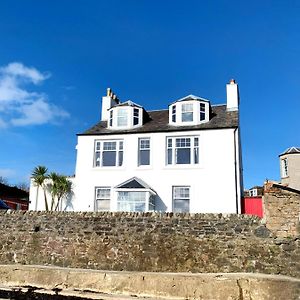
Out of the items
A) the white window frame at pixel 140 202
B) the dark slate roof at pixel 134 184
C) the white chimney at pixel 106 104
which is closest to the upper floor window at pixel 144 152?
the dark slate roof at pixel 134 184

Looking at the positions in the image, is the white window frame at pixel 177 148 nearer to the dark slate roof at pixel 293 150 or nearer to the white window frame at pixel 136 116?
the white window frame at pixel 136 116

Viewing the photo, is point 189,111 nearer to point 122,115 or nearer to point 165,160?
point 165,160

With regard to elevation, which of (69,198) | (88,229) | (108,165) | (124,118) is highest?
(124,118)

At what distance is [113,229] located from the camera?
10.4 metres

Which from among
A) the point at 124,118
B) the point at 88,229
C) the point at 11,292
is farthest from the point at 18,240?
the point at 124,118

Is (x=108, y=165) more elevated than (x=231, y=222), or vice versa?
(x=108, y=165)

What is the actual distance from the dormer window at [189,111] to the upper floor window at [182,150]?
1.10m

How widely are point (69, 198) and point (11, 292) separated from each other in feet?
42.0

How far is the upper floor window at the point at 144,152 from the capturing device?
19609 millimetres

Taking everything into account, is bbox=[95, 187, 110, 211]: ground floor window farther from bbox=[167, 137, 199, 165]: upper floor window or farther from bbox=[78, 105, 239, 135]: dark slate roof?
bbox=[167, 137, 199, 165]: upper floor window

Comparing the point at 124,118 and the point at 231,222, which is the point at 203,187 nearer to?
the point at 124,118

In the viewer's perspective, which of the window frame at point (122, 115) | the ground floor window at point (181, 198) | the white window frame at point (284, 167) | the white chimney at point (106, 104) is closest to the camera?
the ground floor window at point (181, 198)

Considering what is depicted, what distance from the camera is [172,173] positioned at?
1895 cm

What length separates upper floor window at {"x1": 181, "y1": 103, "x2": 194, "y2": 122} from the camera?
66.1 feet
